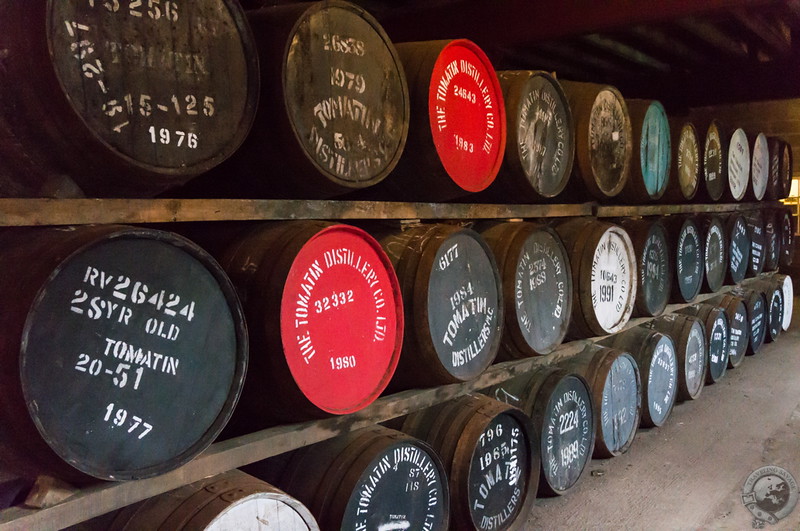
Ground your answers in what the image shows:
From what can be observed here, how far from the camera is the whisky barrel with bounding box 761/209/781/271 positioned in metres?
7.02

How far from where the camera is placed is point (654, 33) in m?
5.91

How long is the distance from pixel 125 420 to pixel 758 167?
6598 millimetres

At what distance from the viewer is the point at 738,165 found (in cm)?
600

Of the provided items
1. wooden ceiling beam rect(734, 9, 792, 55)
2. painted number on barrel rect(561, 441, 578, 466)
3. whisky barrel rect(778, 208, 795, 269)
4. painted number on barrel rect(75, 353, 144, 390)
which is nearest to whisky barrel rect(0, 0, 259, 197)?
painted number on barrel rect(75, 353, 144, 390)

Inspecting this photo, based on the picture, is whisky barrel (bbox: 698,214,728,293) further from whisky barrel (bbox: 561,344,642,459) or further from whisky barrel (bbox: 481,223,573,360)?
whisky barrel (bbox: 481,223,573,360)

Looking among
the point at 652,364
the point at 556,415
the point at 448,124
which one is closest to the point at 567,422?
the point at 556,415

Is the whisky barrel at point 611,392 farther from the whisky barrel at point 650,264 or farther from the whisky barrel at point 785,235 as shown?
the whisky barrel at point 785,235

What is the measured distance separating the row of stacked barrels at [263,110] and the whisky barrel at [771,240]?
4468mm

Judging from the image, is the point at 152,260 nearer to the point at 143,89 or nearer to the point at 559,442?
the point at 143,89

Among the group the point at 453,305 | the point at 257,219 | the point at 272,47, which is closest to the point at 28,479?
the point at 257,219

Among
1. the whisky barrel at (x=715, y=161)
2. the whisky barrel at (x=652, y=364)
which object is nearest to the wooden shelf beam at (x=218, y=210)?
the whisky barrel at (x=652, y=364)

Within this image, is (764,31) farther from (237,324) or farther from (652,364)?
(237,324)

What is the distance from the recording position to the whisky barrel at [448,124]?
253cm

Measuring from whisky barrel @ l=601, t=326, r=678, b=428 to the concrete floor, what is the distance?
0.14 m
